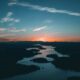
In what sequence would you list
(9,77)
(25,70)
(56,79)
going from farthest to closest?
(25,70) < (9,77) < (56,79)

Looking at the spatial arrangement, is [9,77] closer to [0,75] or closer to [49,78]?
[0,75]

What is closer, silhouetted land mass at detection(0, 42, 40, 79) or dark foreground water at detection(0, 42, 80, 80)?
dark foreground water at detection(0, 42, 80, 80)

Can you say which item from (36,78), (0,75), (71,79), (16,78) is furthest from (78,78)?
(0,75)

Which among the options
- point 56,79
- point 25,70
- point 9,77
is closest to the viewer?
point 56,79

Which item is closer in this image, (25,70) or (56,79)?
(56,79)

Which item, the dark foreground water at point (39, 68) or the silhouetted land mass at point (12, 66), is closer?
the dark foreground water at point (39, 68)

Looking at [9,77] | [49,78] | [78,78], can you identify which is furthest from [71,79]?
[9,77]

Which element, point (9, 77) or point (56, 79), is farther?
point (9, 77)

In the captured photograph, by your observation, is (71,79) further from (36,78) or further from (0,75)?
(0,75)

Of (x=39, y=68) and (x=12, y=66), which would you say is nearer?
(x=39, y=68)
